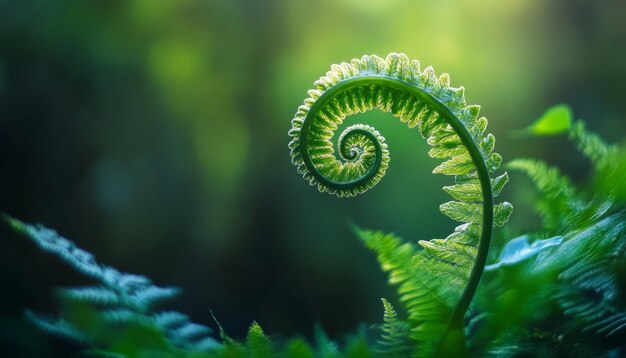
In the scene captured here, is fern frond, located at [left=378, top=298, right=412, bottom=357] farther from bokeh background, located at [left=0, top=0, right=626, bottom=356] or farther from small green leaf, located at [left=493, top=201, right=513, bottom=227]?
bokeh background, located at [left=0, top=0, right=626, bottom=356]

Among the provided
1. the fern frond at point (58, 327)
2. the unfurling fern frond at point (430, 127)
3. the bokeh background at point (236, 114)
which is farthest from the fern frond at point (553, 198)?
the bokeh background at point (236, 114)

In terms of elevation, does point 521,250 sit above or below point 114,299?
below

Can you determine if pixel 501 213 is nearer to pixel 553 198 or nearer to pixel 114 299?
pixel 553 198

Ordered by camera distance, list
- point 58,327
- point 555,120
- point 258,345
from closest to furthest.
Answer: point 258,345, point 58,327, point 555,120

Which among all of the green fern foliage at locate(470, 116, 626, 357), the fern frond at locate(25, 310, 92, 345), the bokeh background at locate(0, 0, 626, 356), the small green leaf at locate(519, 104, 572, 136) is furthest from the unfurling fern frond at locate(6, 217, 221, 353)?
the bokeh background at locate(0, 0, 626, 356)

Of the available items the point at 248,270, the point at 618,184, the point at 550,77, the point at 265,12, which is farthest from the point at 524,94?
the point at 618,184

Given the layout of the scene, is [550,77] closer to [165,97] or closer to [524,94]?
[524,94]

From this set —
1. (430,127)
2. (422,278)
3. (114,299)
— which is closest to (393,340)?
(422,278)

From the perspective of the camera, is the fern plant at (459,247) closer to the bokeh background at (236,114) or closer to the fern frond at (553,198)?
the fern frond at (553,198)
